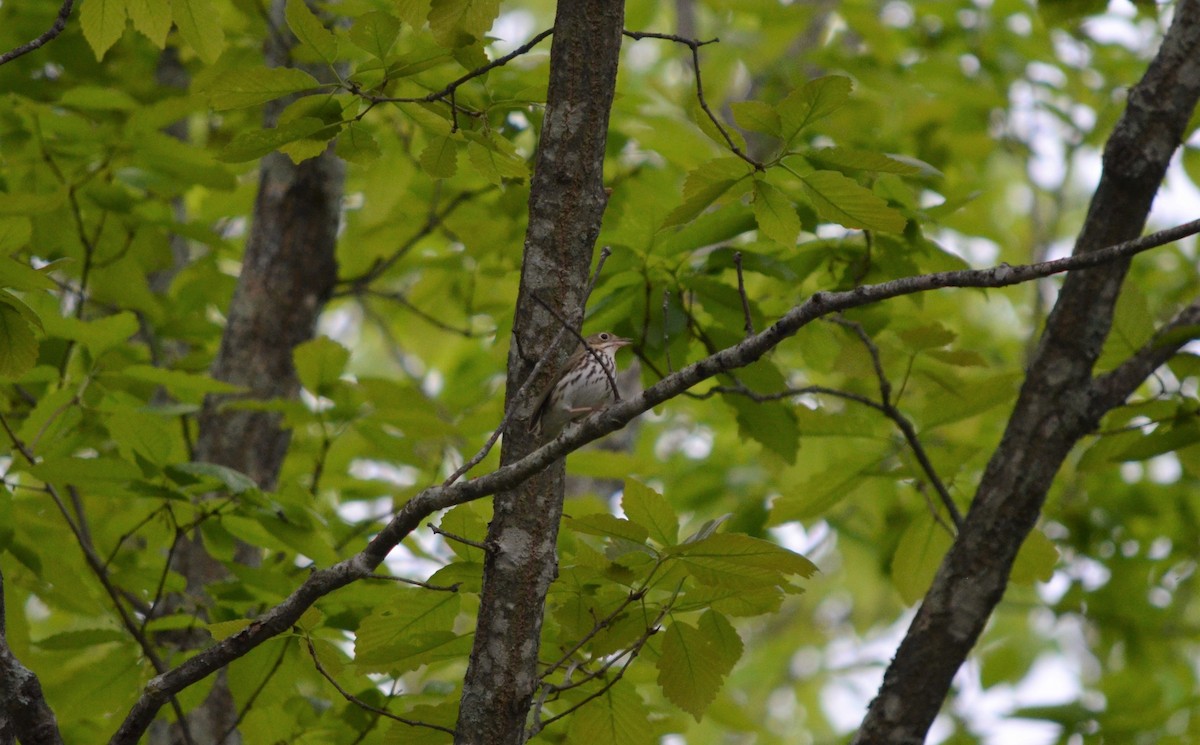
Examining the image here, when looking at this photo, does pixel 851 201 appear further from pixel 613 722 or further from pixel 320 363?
pixel 320 363

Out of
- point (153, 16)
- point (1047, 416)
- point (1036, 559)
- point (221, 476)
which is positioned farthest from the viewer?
point (1036, 559)

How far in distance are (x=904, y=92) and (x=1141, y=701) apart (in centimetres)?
341

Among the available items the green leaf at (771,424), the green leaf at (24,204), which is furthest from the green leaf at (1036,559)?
the green leaf at (24,204)

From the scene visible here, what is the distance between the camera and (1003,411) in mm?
5859

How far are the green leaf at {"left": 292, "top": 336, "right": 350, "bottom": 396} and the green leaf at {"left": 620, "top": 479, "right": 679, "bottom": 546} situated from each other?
1841 mm

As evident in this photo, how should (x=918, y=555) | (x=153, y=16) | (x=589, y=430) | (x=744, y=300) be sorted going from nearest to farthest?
(x=589, y=430)
(x=744, y=300)
(x=153, y=16)
(x=918, y=555)

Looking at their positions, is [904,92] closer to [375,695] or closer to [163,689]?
[375,695]

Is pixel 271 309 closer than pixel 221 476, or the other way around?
pixel 221 476

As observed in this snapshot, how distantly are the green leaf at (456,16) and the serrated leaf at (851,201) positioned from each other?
0.86 meters

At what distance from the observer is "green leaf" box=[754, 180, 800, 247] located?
8.46ft

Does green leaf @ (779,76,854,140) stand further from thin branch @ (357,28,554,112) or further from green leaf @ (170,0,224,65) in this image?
green leaf @ (170,0,224,65)

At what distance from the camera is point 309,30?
8.16ft

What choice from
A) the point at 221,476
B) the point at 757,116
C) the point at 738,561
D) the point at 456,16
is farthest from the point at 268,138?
the point at 738,561

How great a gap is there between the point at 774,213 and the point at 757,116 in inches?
10.4
